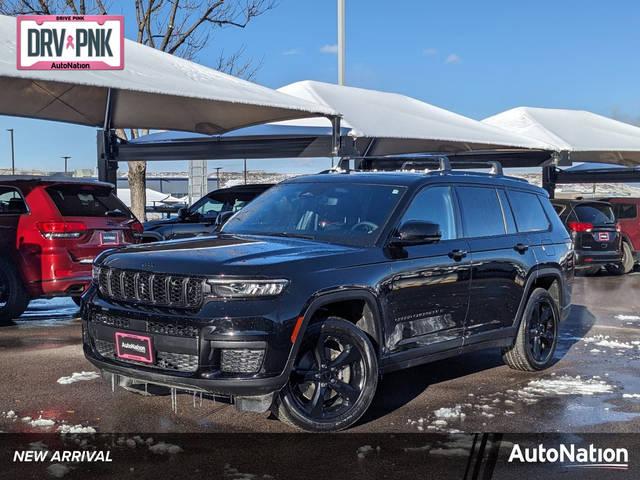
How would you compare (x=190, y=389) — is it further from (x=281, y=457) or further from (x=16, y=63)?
(x=16, y=63)

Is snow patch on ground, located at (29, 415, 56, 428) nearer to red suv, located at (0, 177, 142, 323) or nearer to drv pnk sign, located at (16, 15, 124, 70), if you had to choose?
red suv, located at (0, 177, 142, 323)

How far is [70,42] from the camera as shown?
13.1 m

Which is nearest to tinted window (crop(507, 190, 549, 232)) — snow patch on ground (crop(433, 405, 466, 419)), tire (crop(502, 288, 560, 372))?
tire (crop(502, 288, 560, 372))

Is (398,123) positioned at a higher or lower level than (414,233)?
higher

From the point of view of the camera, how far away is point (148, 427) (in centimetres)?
524

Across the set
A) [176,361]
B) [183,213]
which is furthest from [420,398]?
[183,213]

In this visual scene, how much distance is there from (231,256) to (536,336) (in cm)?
353

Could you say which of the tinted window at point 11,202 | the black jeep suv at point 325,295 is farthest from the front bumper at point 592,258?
the tinted window at point 11,202

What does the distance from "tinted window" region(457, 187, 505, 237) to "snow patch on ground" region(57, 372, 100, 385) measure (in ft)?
10.9

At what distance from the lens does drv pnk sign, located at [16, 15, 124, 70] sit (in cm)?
1145

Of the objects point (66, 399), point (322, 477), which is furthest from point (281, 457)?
point (66, 399)

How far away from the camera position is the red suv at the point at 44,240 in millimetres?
9281

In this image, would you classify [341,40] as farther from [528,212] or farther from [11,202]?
[528,212]

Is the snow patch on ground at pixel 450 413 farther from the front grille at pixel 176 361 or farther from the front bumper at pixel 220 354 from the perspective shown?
the front grille at pixel 176 361
